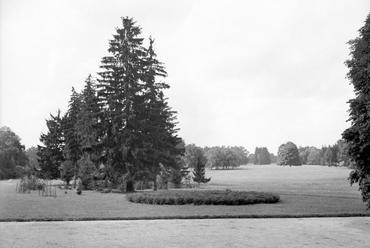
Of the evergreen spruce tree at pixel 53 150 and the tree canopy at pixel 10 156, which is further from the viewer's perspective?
the tree canopy at pixel 10 156

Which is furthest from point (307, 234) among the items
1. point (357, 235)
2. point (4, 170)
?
point (4, 170)

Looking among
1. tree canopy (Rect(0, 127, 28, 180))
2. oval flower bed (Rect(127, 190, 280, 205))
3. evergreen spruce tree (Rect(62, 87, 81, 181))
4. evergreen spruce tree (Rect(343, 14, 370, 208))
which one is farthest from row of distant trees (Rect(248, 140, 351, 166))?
evergreen spruce tree (Rect(343, 14, 370, 208))

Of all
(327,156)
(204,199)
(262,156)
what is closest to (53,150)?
(204,199)

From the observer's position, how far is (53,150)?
50.0 m

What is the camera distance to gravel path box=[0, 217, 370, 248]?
36.8ft

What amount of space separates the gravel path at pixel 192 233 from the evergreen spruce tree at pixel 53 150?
119 feet

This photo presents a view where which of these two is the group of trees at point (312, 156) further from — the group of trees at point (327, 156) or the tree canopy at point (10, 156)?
the tree canopy at point (10, 156)

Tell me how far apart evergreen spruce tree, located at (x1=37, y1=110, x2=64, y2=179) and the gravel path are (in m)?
36.2

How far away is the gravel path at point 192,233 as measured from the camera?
1122 centimetres

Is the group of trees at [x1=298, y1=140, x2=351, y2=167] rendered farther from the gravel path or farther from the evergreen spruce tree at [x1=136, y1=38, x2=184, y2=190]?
the gravel path

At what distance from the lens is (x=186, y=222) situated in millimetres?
15609

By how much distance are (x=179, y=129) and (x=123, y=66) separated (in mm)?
13810

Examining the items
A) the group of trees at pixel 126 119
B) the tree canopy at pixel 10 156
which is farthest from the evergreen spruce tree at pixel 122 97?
the tree canopy at pixel 10 156

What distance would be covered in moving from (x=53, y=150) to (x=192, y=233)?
4053cm
